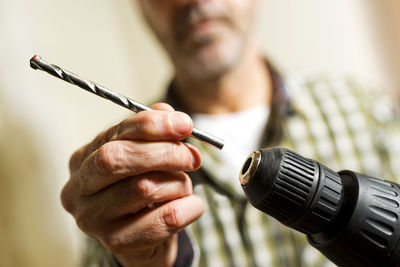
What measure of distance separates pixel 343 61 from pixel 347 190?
30.7 inches

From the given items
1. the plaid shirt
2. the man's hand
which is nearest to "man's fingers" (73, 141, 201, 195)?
the man's hand

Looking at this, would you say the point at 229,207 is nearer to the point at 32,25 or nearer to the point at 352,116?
the point at 352,116

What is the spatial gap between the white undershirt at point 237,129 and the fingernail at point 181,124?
15.6 inches

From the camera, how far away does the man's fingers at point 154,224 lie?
0.30 metres

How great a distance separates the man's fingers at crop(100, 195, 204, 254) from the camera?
0.98ft

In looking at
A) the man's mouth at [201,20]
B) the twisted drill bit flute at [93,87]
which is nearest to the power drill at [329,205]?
the twisted drill bit flute at [93,87]

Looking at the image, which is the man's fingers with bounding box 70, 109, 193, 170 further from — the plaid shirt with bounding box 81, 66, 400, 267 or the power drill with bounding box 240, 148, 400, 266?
the plaid shirt with bounding box 81, 66, 400, 267

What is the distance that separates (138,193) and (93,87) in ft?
0.30

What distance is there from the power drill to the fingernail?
0.17 ft

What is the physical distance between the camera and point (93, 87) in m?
0.26

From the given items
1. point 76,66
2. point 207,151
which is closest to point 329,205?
point 207,151

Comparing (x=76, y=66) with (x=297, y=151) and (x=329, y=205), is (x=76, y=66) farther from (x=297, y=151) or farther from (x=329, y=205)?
(x=329, y=205)

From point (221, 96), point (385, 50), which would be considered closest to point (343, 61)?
point (385, 50)

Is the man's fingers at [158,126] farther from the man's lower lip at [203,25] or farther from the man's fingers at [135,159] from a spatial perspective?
the man's lower lip at [203,25]
